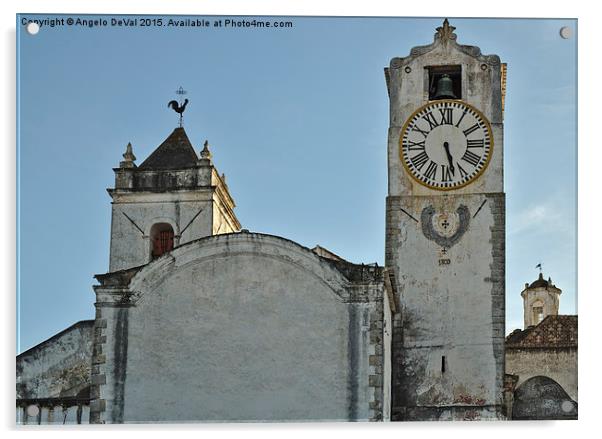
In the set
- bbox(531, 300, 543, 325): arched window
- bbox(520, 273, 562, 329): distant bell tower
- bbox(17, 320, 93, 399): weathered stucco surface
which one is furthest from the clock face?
bbox(17, 320, 93, 399): weathered stucco surface

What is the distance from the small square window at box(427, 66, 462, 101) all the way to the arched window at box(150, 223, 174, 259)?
418cm

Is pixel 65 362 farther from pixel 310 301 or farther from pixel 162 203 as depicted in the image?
pixel 310 301

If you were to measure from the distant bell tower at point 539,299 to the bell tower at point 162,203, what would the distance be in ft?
14.3

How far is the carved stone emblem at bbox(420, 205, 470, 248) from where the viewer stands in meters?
20.7

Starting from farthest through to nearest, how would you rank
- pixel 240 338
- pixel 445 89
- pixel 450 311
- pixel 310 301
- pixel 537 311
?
1. pixel 537 311
2. pixel 445 89
3. pixel 450 311
4. pixel 310 301
5. pixel 240 338

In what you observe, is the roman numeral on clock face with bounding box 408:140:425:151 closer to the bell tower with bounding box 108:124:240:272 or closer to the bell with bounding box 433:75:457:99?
the bell with bounding box 433:75:457:99

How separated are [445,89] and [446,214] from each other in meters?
1.57

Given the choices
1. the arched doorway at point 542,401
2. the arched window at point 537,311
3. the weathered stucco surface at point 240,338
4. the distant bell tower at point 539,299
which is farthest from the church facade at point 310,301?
the arched window at point 537,311

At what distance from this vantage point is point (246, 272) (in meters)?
17.9

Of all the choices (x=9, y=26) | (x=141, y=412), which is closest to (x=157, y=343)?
(x=141, y=412)

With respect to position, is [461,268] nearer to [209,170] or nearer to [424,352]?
[424,352]

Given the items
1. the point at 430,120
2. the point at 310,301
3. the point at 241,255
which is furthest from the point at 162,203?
the point at 310,301

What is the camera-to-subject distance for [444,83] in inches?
825

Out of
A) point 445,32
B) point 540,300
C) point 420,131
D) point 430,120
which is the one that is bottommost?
point 540,300
